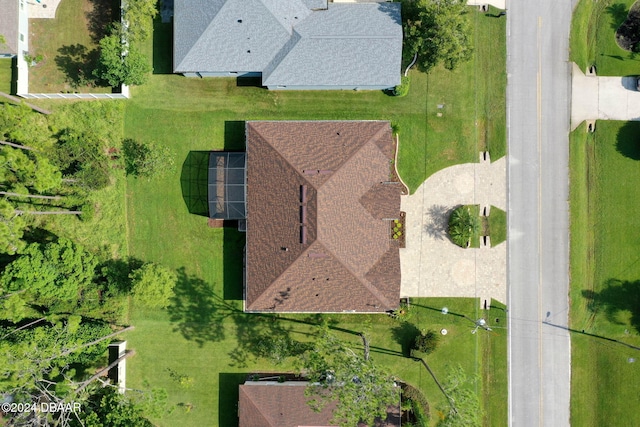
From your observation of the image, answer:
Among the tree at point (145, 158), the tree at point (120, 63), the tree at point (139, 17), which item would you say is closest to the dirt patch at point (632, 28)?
the tree at point (139, 17)

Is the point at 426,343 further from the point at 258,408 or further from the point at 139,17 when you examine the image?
the point at 139,17

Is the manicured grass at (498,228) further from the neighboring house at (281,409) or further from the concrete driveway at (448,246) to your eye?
the neighboring house at (281,409)

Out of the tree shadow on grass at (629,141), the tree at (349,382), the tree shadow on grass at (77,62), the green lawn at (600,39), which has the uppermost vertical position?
the green lawn at (600,39)

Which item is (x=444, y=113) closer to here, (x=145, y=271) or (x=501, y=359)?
(x=501, y=359)

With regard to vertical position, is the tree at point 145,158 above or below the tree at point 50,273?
above

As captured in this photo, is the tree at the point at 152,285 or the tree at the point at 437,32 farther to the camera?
the tree at the point at 152,285

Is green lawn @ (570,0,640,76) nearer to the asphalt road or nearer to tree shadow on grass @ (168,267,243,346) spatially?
the asphalt road

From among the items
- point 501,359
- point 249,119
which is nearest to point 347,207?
point 249,119

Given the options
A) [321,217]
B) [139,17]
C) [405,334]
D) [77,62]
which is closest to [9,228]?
[77,62]
